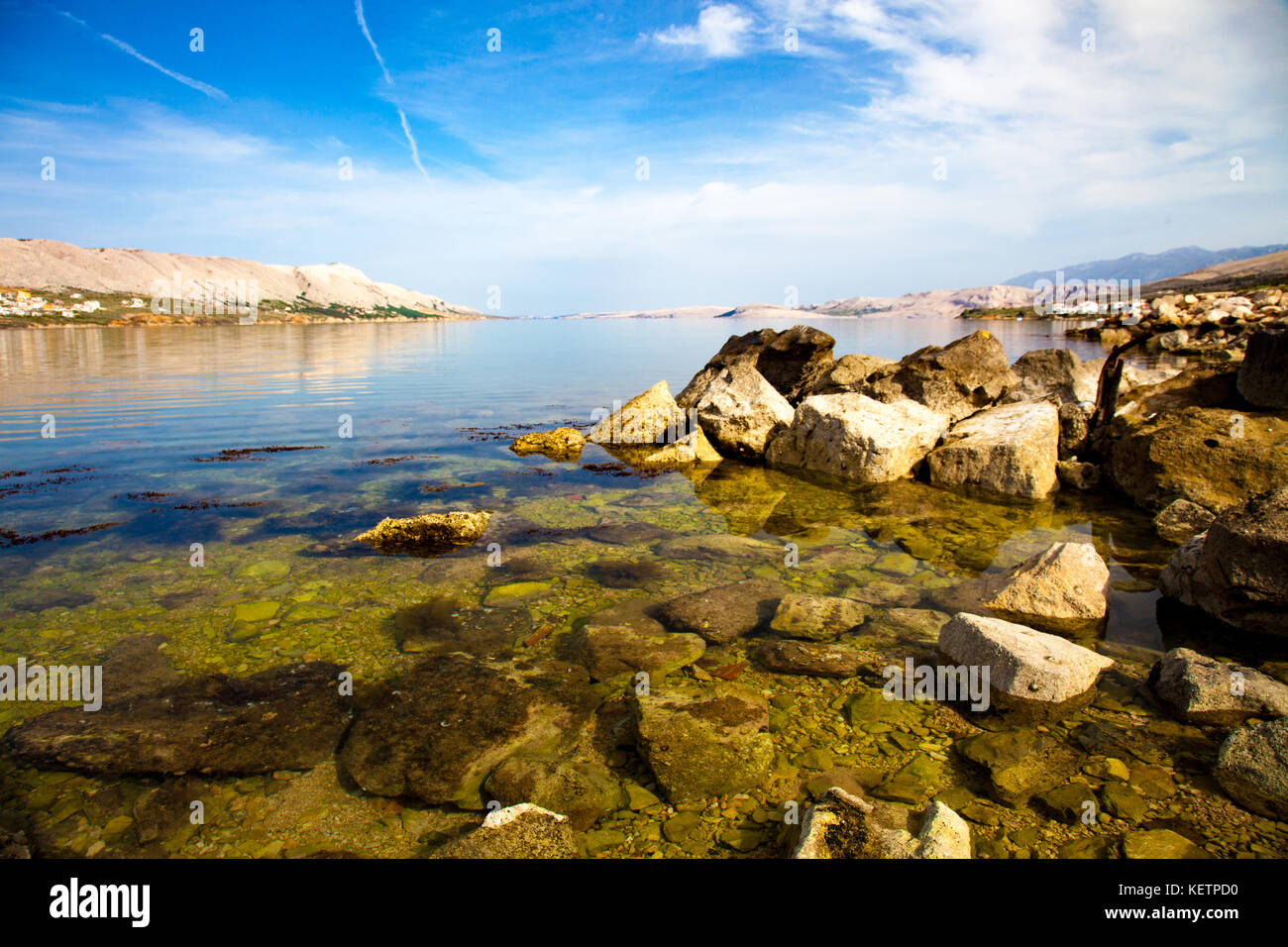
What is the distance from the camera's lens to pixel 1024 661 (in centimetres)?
597

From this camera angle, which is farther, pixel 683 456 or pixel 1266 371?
pixel 683 456

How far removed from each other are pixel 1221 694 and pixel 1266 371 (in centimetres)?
1034

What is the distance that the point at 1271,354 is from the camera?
1222cm

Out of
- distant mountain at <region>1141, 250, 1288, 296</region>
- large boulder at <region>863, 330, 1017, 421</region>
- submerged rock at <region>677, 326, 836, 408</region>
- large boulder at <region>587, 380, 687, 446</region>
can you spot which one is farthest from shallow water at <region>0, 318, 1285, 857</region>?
distant mountain at <region>1141, 250, 1288, 296</region>

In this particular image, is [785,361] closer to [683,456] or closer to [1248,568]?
[683,456]

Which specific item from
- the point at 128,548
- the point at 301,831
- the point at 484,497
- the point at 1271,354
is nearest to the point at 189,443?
the point at 128,548

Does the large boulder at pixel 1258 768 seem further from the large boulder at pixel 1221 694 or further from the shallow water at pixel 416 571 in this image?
the large boulder at pixel 1221 694

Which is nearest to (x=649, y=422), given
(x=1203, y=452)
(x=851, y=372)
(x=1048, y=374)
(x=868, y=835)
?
(x=851, y=372)

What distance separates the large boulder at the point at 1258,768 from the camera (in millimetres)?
4629

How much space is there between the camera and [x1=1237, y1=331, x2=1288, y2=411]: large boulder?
1184cm
